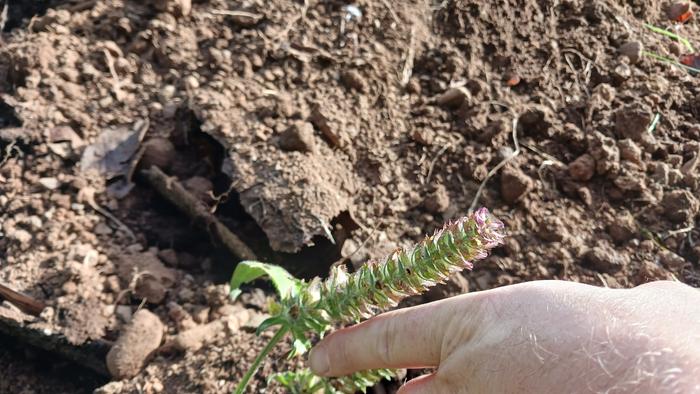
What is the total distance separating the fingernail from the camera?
1734 millimetres

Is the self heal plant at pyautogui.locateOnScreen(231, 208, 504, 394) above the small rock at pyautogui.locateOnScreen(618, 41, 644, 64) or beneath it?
beneath

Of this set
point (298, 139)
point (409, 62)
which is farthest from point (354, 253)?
point (409, 62)

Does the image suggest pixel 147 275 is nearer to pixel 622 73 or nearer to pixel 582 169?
pixel 582 169

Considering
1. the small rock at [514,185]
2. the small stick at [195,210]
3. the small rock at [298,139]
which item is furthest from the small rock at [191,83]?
the small rock at [514,185]

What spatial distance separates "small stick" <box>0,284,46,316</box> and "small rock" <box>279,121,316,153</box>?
1.16 metres

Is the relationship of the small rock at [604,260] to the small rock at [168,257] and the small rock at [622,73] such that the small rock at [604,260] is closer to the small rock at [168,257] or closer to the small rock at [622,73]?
the small rock at [622,73]

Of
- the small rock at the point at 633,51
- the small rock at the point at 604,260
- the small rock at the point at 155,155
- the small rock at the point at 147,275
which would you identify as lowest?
the small rock at the point at 147,275

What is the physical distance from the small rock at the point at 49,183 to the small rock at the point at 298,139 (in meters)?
1.00

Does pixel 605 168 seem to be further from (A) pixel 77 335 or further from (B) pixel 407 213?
(A) pixel 77 335

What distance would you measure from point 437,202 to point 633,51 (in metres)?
1.46

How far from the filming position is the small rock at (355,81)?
9.43 ft

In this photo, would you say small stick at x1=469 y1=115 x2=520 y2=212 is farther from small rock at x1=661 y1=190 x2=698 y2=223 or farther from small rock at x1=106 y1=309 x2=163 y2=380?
small rock at x1=106 y1=309 x2=163 y2=380

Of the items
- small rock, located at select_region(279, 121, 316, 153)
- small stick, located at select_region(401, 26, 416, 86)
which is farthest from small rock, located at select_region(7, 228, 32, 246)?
small stick, located at select_region(401, 26, 416, 86)

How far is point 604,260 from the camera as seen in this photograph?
2465mm
